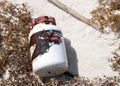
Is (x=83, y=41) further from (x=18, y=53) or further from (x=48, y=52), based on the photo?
(x=18, y=53)

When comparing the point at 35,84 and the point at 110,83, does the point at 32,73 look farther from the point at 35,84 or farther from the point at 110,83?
the point at 110,83

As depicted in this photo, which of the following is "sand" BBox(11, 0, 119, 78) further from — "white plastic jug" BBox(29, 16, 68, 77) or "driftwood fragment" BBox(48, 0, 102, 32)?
"white plastic jug" BBox(29, 16, 68, 77)

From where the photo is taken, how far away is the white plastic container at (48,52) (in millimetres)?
3064

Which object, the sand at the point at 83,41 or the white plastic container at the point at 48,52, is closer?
the white plastic container at the point at 48,52

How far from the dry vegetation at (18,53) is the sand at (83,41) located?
0.11 meters

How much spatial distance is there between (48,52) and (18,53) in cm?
42

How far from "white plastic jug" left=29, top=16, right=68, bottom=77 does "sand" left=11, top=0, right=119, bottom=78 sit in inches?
9.9

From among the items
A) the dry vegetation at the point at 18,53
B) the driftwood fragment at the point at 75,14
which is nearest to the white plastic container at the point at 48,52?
the dry vegetation at the point at 18,53

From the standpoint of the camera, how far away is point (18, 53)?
341cm

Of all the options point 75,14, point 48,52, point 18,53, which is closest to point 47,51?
point 48,52

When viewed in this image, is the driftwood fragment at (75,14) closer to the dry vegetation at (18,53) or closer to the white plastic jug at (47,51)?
the dry vegetation at (18,53)

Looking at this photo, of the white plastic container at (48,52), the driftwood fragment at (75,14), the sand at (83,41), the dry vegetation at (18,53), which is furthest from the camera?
the driftwood fragment at (75,14)

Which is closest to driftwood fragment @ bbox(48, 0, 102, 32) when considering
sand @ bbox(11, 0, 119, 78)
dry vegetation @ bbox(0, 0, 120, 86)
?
sand @ bbox(11, 0, 119, 78)

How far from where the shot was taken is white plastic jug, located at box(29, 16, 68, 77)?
307 cm
